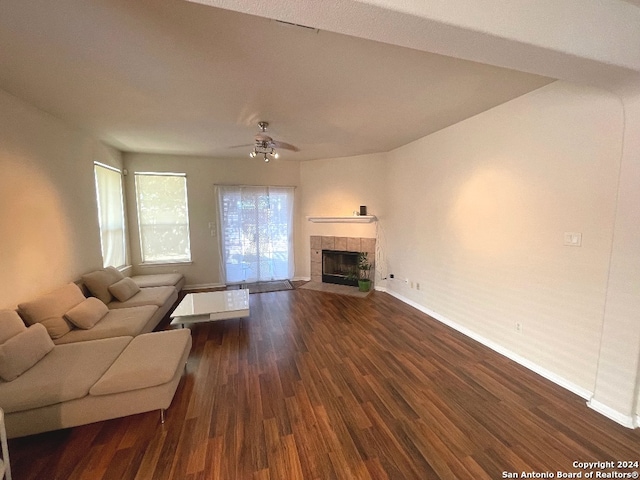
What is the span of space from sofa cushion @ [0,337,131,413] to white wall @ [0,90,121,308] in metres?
0.84

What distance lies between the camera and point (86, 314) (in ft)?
8.80

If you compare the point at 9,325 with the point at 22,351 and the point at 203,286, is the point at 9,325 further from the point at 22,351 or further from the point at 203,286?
the point at 203,286

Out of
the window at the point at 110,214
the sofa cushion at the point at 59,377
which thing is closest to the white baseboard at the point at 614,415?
the sofa cushion at the point at 59,377

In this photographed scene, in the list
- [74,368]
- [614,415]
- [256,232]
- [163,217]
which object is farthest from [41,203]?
[614,415]

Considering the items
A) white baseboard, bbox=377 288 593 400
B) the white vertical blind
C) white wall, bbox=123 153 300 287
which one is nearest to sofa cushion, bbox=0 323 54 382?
white wall, bbox=123 153 300 287

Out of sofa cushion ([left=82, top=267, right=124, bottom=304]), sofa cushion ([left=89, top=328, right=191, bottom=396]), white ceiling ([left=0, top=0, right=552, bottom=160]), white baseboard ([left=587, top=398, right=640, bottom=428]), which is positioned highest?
white ceiling ([left=0, top=0, right=552, bottom=160])

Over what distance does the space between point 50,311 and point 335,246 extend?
14.1 ft

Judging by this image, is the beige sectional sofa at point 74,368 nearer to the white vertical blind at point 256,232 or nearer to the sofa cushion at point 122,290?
the sofa cushion at point 122,290

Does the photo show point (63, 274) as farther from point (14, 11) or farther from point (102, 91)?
point (14, 11)

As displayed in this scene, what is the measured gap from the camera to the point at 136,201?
4.98 metres

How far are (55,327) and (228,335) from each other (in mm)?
1635

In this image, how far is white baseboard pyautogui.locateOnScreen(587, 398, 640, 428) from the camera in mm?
1904

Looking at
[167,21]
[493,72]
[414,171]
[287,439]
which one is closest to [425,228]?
[414,171]

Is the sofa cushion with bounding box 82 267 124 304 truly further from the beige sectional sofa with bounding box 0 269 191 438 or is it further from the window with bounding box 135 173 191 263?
the window with bounding box 135 173 191 263
